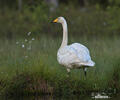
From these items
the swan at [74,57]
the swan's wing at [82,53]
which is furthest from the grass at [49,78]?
the swan's wing at [82,53]

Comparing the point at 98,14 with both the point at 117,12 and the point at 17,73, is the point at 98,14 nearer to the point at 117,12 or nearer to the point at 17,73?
the point at 117,12

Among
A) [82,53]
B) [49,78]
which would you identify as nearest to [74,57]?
Answer: [82,53]

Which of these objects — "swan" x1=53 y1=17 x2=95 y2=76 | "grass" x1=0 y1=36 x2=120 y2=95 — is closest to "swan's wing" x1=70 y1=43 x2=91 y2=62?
"swan" x1=53 y1=17 x2=95 y2=76

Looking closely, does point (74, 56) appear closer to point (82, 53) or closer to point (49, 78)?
point (82, 53)

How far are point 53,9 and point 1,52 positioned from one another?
10.4 metres

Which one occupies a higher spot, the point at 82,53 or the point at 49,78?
the point at 82,53

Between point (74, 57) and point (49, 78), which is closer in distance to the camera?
point (74, 57)

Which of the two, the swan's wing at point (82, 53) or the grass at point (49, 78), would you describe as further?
the grass at point (49, 78)

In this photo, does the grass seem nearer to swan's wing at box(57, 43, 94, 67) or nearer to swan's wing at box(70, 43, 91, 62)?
swan's wing at box(57, 43, 94, 67)

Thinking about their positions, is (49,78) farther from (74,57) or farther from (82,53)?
(82,53)

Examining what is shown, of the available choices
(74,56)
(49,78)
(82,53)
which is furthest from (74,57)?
(49,78)

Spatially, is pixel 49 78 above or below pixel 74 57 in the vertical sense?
below

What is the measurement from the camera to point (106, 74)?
9.55 m

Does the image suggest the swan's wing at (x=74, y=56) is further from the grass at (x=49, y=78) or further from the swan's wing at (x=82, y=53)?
the grass at (x=49, y=78)
